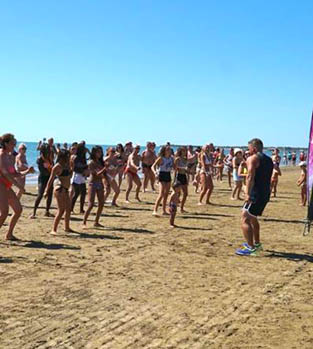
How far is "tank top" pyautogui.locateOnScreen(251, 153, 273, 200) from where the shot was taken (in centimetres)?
711

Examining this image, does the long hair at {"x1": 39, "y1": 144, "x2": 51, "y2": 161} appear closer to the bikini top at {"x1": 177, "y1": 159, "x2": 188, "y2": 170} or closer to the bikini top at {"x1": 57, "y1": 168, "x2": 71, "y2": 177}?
the bikini top at {"x1": 57, "y1": 168, "x2": 71, "y2": 177}

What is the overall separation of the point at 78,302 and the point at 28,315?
1.90 feet

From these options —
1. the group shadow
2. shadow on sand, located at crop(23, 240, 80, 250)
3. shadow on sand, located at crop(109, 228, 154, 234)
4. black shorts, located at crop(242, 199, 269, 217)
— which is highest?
black shorts, located at crop(242, 199, 269, 217)

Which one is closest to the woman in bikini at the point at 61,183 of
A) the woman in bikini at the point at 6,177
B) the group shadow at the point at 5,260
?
the woman in bikini at the point at 6,177

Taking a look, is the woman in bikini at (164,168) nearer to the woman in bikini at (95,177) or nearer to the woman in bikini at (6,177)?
the woman in bikini at (95,177)

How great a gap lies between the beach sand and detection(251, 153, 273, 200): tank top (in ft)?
3.26

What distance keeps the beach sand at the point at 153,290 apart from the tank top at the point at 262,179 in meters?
0.99

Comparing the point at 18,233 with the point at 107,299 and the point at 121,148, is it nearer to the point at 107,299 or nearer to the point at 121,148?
the point at 107,299

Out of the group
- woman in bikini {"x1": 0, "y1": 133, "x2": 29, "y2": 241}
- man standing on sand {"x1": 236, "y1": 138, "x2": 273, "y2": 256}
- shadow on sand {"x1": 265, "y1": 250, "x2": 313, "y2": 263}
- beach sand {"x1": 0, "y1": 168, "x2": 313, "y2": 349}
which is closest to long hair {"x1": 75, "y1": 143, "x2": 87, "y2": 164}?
beach sand {"x1": 0, "y1": 168, "x2": 313, "y2": 349}

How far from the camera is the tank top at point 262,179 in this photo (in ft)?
23.3

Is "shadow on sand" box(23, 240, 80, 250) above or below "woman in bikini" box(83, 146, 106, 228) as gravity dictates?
below

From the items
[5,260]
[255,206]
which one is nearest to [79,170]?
[5,260]

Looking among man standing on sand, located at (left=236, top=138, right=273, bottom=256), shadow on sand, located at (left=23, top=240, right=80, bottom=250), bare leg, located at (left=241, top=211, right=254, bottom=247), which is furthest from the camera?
shadow on sand, located at (left=23, top=240, right=80, bottom=250)

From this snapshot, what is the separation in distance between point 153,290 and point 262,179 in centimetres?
265
